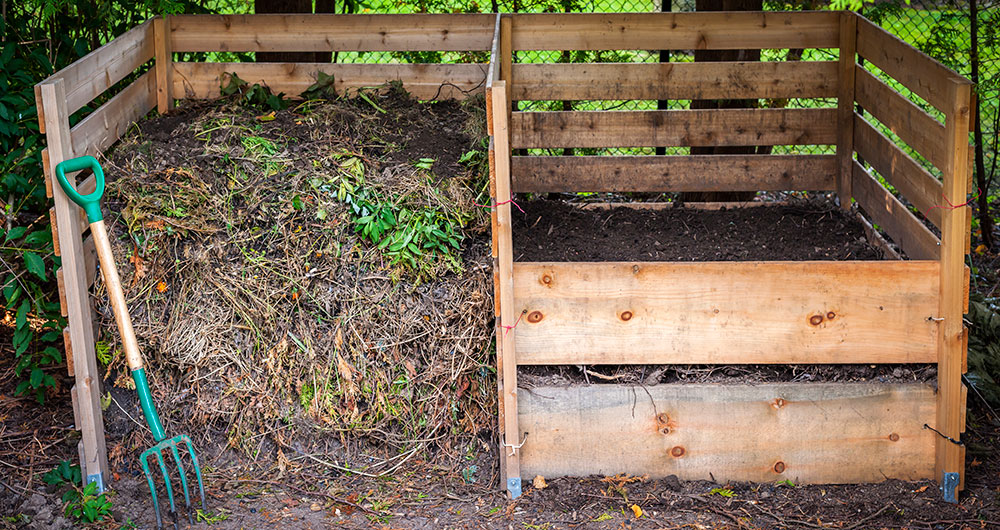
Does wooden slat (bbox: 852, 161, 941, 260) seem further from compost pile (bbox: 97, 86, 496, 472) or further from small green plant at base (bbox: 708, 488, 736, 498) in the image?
compost pile (bbox: 97, 86, 496, 472)

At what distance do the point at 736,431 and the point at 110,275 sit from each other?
2.64 meters

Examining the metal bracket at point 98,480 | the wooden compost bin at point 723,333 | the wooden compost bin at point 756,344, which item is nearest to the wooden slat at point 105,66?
the wooden compost bin at point 723,333

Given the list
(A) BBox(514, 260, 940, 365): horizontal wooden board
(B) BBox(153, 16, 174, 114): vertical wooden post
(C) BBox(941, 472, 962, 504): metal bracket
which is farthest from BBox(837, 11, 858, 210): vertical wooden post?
(B) BBox(153, 16, 174, 114): vertical wooden post

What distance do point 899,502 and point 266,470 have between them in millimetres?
2691

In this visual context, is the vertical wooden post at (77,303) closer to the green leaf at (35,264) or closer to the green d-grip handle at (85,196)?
the green d-grip handle at (85,196)

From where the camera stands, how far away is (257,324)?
4098 millimetres

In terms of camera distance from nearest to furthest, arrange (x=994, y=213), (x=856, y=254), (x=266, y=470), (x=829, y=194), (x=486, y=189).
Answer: (x=266, y=470) < (x=486, y=189) < (x=856, y=254) < (x=829, y=194) < (x=994, y=213)

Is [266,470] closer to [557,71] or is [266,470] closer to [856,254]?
[557,71]

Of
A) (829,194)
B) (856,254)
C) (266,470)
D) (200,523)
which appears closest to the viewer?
(200,523)

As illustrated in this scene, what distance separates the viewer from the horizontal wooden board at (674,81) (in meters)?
5.08

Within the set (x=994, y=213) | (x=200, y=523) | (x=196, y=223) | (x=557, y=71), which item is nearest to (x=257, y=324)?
(x=196, y=223)

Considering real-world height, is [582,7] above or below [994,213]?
above

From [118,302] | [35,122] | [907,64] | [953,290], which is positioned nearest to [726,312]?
[953,290]

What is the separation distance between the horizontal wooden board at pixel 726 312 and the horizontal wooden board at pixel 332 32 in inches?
73.5
